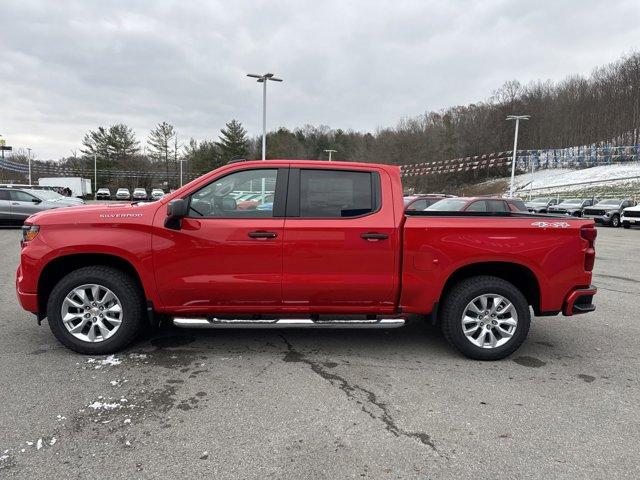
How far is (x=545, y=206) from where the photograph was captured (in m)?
33.9

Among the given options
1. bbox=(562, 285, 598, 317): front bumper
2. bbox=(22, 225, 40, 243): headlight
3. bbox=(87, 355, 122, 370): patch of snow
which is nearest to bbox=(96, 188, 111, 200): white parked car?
bbox=(22, 225, 40, 243): headlight

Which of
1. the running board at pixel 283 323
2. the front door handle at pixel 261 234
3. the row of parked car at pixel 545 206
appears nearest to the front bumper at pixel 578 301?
A: the running board at pixel 283 323

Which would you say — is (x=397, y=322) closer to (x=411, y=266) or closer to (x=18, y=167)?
(x=411, y=266)

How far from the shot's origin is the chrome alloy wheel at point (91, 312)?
14.3ft

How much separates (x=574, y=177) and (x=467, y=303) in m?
55.5

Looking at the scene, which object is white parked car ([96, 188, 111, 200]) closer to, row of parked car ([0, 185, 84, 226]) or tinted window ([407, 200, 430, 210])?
row of parked car ([0, 185, 84, 226])

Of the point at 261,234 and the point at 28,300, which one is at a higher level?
the point at 261,234

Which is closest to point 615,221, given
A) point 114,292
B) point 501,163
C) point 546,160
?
point 114,292

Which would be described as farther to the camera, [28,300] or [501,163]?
[501,163]

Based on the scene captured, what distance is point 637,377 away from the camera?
417cm

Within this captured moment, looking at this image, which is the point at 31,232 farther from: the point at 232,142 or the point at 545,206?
the point at 232,142

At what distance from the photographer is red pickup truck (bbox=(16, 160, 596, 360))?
4.25m

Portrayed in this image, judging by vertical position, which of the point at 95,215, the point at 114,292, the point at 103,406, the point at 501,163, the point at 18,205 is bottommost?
the point at 103,406

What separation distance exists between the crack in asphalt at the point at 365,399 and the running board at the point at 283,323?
0.34 metres
